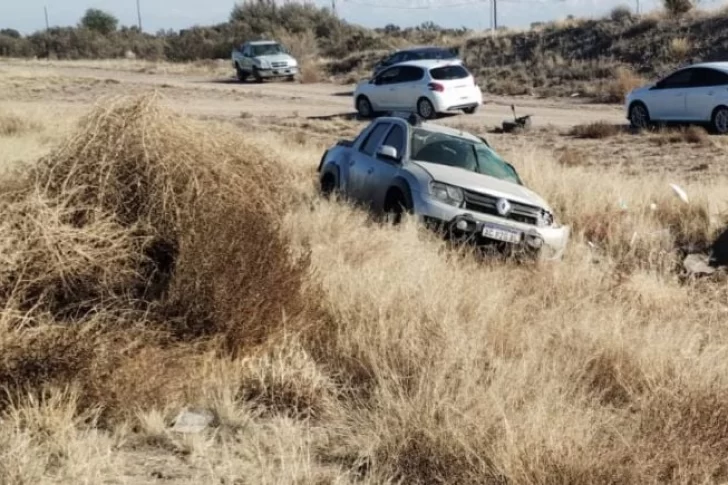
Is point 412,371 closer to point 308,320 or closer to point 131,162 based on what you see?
point 308,320

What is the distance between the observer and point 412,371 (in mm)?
5785

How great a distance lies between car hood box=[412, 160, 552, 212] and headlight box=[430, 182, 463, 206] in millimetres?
58

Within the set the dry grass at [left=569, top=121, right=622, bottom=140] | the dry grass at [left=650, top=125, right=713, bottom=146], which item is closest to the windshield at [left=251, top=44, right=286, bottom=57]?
the dry grass at [left=569, top=121, right=622, bottom=140]

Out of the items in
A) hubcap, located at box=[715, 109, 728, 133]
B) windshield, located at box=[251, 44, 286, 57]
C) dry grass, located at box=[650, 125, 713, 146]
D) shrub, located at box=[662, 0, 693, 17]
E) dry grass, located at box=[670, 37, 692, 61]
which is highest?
shrub, located at box=[662, 0, 693, 17]

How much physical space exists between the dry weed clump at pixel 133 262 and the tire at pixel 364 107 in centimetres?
2098

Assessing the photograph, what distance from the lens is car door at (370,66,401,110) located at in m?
27.7

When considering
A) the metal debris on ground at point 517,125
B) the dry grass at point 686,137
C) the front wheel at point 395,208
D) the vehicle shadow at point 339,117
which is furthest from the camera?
the vehicle shadow at point 339,117

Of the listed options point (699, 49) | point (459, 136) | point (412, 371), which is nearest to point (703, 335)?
point (412, 371)

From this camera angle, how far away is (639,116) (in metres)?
23.6

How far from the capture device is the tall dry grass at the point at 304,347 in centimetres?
470

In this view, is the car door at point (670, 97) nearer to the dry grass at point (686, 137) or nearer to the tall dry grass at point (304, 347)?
the dry grass at point (686, 137)

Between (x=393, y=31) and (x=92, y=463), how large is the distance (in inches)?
2717

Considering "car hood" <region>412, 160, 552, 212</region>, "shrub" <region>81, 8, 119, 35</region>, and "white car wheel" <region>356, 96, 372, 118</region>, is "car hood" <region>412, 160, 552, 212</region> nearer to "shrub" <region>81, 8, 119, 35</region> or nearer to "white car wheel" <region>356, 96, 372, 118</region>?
"white car wheel" <region>356, 96, 372, 118</region>

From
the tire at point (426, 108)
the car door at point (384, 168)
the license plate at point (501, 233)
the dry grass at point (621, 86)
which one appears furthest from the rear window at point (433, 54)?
the license plate at point (501, 233)
